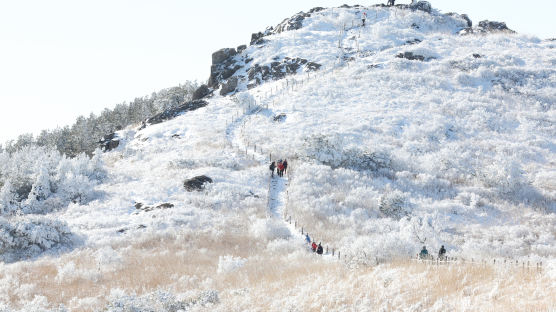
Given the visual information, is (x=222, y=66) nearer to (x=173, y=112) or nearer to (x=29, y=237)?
(x=173, y=112)

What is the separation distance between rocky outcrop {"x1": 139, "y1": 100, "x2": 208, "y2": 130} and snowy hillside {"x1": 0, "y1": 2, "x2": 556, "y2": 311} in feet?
5.64

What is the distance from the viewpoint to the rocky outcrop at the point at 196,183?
3147 cm

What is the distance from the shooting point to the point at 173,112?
60.6 meters

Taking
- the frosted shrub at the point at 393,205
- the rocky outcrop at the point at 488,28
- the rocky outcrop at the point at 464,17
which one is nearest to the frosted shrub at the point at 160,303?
the frosted shrub at the point at 393,205

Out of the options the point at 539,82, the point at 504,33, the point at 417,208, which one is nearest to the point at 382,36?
the point at 504,33

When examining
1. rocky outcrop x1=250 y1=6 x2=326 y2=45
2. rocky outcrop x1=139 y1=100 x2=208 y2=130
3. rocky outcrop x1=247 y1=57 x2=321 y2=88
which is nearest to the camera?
rocky outcrop x1=139 y1=100 x2=208 y2=130

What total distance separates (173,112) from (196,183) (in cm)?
3106

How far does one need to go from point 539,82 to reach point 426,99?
56.4 ft

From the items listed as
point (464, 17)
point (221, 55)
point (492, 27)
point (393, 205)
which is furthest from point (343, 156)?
point (464, 17)

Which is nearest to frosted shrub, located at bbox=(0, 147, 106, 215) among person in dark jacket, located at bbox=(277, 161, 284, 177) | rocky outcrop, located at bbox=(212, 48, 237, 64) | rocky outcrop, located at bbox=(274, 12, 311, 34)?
person in dark jacket, located at bbox=(277, 161, 284, 177)

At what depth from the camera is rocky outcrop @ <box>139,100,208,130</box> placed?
194 feet

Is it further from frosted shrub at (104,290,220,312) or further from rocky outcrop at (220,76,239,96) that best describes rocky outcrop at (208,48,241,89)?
frosted shrub at (104,290,220,312)

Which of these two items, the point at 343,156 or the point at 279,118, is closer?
the point at 343,156

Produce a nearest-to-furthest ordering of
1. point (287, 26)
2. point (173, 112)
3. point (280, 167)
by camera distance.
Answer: point (280, 167)
point (173, 112)
point (287, 26)
